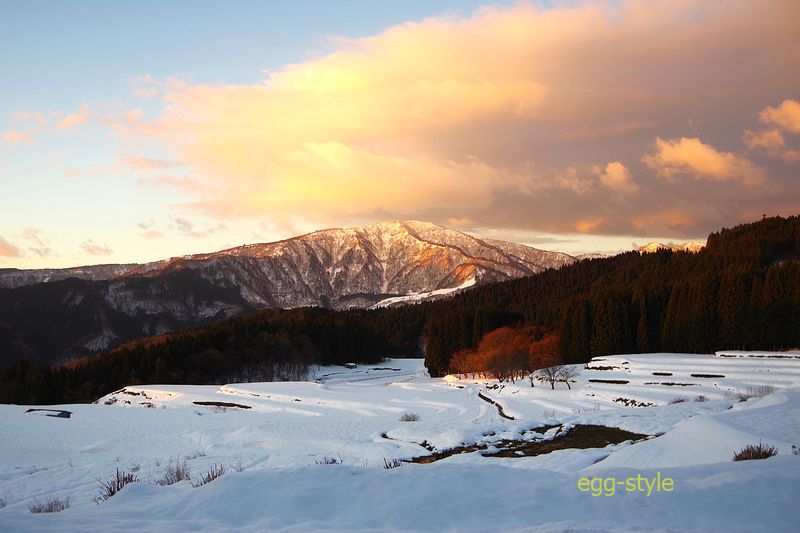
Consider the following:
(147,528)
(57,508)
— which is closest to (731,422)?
(147,528)

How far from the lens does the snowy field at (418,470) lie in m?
6.79

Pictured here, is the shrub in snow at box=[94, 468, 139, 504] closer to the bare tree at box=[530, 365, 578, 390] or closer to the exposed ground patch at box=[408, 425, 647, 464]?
the exposed ground patch at box=[408, 425, 647, 464]

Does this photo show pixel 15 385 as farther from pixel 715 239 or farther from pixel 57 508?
pixel 715 239

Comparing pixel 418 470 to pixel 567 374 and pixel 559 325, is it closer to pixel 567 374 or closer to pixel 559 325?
pixel 567 374

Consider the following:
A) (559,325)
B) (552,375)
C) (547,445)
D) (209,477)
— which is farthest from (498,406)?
(559,325)

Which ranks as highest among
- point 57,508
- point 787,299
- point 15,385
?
point 787,299

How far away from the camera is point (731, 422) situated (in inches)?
557

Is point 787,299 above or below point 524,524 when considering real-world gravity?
above

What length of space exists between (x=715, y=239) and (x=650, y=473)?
370 feet

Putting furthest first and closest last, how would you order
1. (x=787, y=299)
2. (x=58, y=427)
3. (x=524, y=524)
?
(x=787, y=299) → (x=58, y=427) → (x=524, y=524)

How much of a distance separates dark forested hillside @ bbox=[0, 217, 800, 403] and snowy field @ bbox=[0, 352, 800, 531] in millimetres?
19566

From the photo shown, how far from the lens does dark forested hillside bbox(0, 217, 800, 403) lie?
5741 cm

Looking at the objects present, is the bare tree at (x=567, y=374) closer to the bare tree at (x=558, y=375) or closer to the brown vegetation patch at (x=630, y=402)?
the bare tree at (x=558, y=375)

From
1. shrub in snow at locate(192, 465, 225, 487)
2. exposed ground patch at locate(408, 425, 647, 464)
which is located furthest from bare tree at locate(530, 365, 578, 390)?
shrub in snow at locate(192, 465, 225, 487)
